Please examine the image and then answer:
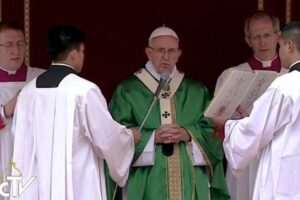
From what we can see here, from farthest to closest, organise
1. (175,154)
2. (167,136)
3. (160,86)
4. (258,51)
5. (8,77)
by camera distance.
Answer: (258,51)
(8,77)
(175,154)
(167,136)
(160,86)

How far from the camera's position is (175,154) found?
21.2 ft

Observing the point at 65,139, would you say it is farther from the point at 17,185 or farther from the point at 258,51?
the point at 258,51

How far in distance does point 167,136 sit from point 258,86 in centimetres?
72

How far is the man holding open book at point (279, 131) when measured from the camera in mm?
5527

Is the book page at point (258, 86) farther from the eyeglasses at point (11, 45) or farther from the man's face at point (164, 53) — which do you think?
the eyeglasses at point (11, 45)

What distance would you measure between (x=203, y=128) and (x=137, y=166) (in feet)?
1.59

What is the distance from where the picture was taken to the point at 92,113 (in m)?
5.77

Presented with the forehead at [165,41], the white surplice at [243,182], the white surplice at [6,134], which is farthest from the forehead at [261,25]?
the white surplice at [6,134]

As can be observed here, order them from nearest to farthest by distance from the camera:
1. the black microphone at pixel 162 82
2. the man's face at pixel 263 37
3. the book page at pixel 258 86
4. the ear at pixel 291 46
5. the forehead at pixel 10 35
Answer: the ear at pixel 291 46 → the book page at pixel 258 86 → the black microphone at pixel 162 82 → the forehead at pixel 10 35 → the man's face at pixel 263 37

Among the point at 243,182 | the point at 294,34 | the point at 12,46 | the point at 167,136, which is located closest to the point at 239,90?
the point at 294,34

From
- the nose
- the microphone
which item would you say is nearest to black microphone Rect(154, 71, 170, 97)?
the microphone

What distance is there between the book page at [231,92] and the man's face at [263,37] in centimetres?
88

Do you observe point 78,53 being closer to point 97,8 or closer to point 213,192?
point 213,192

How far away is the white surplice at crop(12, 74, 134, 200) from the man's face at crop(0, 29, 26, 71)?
1.86ft
